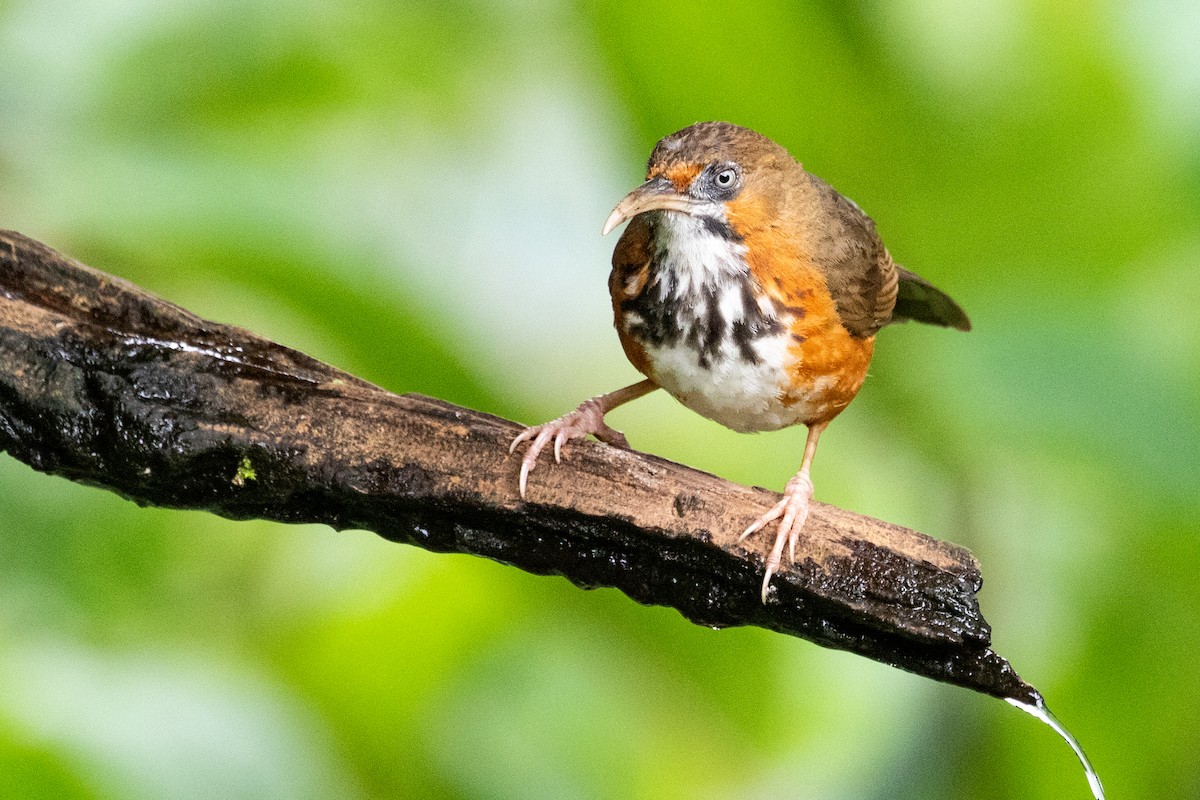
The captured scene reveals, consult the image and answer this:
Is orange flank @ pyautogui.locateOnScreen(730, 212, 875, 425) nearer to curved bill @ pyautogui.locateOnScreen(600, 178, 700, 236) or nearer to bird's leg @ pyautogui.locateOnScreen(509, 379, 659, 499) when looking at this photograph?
curved bill @ pyautogui.locateOnScreen(600, 178, 700, 236)

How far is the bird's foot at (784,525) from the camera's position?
2.63m

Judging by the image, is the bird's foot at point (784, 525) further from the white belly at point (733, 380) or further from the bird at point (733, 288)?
the white belly at point (733, 380)

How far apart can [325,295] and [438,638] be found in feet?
3.70

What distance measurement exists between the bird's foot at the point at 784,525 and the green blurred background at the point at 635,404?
1316 mm

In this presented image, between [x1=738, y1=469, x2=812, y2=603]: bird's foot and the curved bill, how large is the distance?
2.25 ft

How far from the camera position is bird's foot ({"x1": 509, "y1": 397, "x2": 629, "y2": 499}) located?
2.68 m

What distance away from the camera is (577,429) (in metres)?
2.95

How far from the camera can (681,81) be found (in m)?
4.10

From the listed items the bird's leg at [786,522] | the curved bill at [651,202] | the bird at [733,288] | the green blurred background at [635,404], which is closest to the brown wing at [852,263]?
the bird at [733,288]

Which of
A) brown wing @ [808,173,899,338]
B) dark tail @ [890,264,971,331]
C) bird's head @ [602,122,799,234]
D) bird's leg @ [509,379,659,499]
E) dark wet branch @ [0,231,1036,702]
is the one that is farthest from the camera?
dark tail @ [890,264,971,331]

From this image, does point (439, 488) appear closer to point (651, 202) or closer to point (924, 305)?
point (651, 202)

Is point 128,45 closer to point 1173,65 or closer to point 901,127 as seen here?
point 901,127

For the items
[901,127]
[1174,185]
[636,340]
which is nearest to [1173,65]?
[1174,185]

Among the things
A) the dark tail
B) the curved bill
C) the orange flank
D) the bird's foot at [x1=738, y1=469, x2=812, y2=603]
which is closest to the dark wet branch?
the bird's foot at [x1=738, y1=469, x2=812, y2=603]
